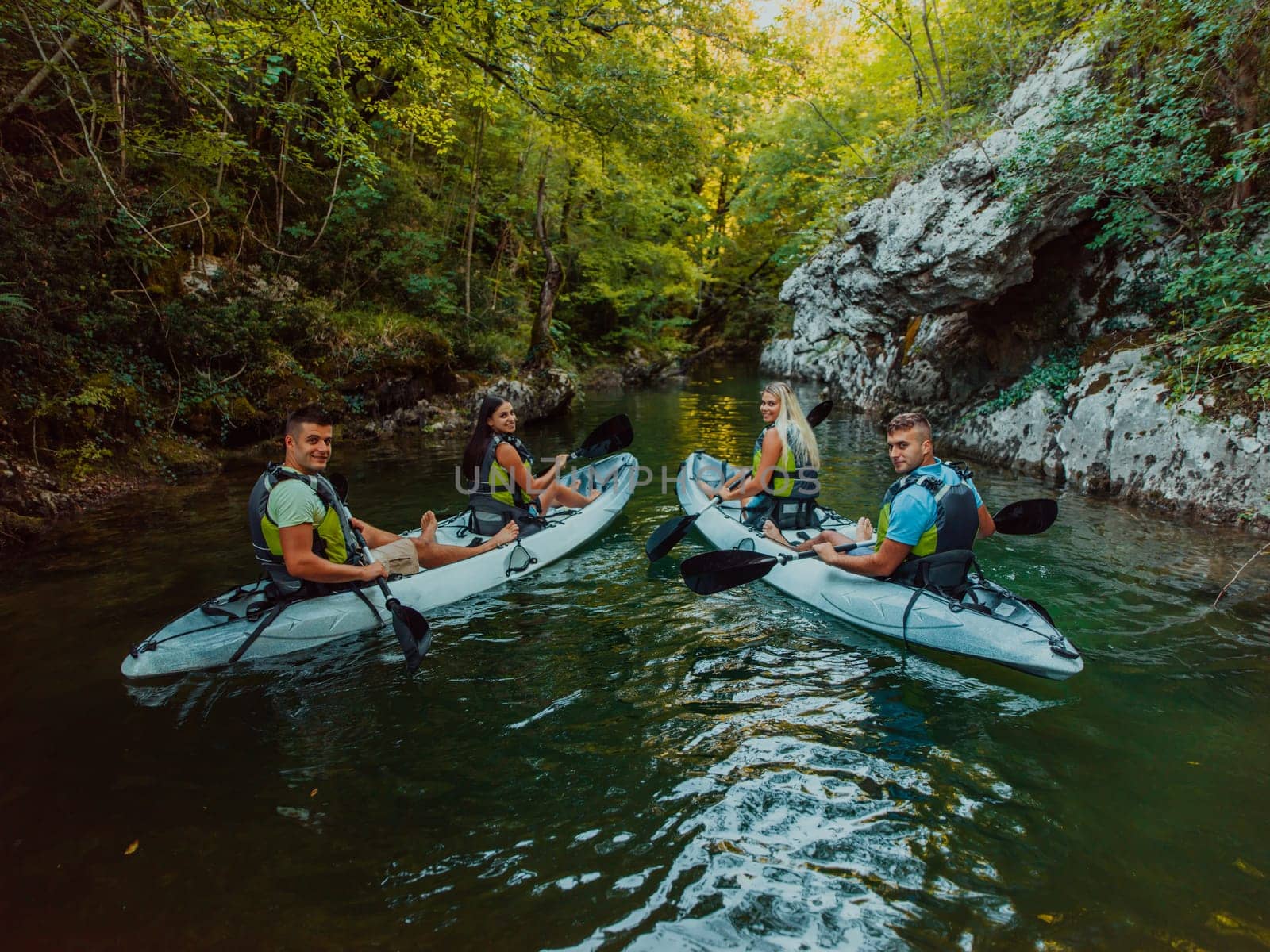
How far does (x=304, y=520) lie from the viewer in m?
3.62

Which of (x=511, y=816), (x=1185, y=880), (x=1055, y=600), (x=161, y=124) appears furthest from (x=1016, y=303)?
(x=161, y=124)

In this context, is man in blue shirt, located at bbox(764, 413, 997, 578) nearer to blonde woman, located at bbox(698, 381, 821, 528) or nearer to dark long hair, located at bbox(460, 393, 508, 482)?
blonde woman, located at bbox(698, 381, 821, 528)

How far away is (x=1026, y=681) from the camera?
3557 millimetres

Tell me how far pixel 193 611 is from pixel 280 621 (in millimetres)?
573

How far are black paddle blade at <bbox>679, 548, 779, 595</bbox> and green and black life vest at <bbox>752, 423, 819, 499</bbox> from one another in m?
1.37

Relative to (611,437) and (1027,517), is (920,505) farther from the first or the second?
(611,437)

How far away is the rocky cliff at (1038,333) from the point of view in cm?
634

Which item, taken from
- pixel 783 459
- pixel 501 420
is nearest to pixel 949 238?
pixel 783 459

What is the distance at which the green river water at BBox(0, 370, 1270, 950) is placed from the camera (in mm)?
2111

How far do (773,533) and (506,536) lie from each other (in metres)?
2.34

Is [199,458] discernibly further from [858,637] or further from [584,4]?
[858,637]

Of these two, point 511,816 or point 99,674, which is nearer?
point 511,816

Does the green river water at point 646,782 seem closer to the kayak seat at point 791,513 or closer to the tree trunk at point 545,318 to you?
the kayak seat at point 791,513

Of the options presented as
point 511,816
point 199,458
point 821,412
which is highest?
point 821,412
